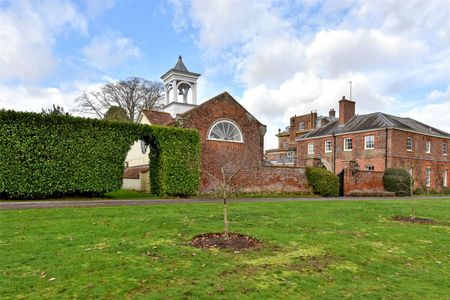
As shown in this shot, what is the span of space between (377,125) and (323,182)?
39.1 feet

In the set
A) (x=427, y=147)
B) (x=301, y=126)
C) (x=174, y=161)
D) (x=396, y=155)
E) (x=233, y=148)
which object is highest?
(x=301, y=126)

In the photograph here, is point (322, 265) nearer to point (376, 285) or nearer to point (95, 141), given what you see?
point (376, 285)

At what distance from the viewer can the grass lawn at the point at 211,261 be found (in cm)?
470

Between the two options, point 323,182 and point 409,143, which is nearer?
point 323,182

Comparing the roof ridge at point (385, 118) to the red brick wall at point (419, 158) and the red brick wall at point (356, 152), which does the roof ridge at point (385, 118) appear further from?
the red brick wall at point (356, 152)

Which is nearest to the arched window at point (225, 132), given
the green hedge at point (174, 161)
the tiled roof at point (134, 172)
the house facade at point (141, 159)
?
the green hedge at point (174, 161)

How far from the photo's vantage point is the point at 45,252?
6.23m

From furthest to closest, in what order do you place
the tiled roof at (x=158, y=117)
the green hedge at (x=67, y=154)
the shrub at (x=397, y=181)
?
the tiled roof at (x=158, y=117)
the shrub at (x=397, y=181)
the green hedge at (x=67, y=154)

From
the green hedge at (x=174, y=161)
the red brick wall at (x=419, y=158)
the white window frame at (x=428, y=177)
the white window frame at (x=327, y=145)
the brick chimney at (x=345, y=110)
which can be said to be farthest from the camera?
the white window frame at (x=327, y=145)

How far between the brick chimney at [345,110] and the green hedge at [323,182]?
46.9 feet

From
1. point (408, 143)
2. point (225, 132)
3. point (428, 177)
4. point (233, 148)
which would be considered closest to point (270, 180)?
point (233, 148)

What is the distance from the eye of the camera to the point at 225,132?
81.2 ft

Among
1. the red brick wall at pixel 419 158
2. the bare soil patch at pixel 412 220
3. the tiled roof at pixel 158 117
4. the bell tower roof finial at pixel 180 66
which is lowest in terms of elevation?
the bare soil patch at pixel 412 220

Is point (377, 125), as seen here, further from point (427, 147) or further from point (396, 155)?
point (427, 147)
